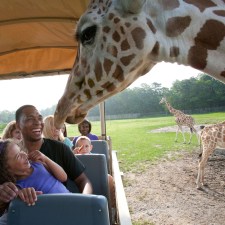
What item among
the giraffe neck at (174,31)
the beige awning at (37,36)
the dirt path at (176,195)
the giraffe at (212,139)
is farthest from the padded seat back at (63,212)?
the giraffe at (212,139)

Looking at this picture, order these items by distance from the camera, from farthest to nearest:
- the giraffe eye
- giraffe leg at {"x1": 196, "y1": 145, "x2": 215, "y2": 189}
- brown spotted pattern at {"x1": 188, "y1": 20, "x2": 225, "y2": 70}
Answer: giraffe leg at {"x1": 196, "y1": 145, "x2": 215, "y2": 189} < the giraffe eye < brown spotted pattern at {"x1": 188, "y1": 20, "x2": 225, "y2": 70}

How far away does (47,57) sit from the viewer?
4047 mm

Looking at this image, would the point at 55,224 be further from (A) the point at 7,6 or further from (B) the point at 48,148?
(A) the point at 7,6

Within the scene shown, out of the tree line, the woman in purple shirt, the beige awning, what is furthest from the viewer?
the tree line

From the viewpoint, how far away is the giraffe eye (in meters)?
1.47

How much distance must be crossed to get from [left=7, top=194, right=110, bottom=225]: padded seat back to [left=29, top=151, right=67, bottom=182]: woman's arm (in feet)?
1.75

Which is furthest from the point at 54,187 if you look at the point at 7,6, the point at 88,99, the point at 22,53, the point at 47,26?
the point at 22,53

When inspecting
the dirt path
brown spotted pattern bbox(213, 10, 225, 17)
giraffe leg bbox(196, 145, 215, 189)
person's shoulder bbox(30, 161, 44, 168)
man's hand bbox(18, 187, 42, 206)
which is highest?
brown spotted pattern bbox(213, 10, 225, 17)

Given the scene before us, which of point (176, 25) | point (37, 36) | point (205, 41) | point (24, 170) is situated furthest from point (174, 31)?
point (37, 36)

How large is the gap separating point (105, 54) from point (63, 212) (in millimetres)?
752

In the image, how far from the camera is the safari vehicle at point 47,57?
4.37 feet

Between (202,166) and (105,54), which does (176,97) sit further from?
(105,54)

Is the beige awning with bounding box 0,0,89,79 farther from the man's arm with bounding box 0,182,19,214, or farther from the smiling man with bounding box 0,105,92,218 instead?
the man's arm with bounding box 0,182,19,214

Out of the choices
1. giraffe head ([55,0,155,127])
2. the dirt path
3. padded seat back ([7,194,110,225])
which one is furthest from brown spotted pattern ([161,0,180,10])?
the dirt path
